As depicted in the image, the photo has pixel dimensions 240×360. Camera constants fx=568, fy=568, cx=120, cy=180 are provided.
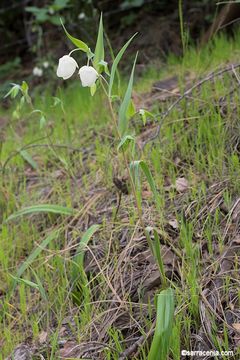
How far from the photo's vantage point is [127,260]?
227 cm

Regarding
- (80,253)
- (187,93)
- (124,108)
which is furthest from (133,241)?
(187,93)

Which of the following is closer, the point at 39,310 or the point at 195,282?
the point at 195,282

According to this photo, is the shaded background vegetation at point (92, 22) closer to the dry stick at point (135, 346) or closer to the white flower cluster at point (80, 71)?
the white flower cluster at point (80, 71)

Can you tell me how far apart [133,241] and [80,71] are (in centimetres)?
81

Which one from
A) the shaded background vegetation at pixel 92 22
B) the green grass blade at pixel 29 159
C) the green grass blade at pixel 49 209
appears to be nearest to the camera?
the green grass blade at pixel 49 209

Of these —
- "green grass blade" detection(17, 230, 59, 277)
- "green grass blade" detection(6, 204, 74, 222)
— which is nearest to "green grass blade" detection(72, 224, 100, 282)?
"green grass blade" detection(17, 230, 59, 277)

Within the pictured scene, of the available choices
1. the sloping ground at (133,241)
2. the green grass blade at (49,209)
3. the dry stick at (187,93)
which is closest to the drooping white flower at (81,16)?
the sloping ground at (133,241)

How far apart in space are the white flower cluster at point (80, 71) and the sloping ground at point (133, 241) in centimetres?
65

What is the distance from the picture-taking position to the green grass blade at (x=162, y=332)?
1.68m

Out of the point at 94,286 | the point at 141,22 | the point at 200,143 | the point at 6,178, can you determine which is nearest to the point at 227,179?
the point at 200,143

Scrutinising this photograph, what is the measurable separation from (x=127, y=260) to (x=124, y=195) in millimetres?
511

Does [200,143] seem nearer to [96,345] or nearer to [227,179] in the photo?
[227,179]

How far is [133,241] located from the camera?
92.0 inches

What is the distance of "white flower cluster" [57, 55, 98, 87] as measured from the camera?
182 centimetres
